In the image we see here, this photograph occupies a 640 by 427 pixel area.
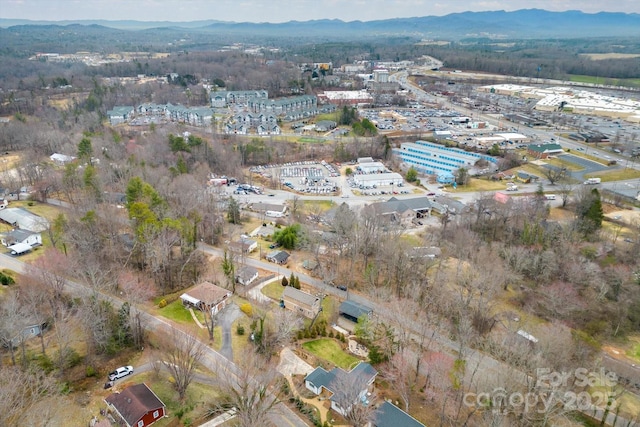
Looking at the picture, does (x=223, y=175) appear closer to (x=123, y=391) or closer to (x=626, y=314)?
(x=123, y=391)

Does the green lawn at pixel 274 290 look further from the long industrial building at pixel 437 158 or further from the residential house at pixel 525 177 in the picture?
the residential house at pixel 525 177

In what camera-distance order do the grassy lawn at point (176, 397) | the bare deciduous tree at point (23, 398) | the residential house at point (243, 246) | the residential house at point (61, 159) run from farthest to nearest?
1. the residential house at point (61, 159)
2. the residential house at point (243, 246)
3. the grassy lawn at point (176, 397)
4. the bare deciduous tree at point (23, 398)

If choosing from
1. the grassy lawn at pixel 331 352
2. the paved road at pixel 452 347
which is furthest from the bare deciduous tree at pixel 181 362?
the paved road at pixel 452 347

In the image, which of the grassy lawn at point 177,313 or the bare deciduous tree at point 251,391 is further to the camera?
the grassy lawn at point 177,313

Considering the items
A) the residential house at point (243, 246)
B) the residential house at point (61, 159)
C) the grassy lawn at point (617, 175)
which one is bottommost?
the grassy lawn at point (617, 175)

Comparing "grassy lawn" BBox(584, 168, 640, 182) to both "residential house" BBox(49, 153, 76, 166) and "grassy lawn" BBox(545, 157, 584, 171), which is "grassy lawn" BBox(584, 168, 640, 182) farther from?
"residential house" BBox(49, 153, 76, 166)

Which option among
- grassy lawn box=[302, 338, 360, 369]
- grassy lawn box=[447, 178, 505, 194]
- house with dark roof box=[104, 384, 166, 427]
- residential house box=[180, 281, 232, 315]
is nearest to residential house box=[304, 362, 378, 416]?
grassy lawn box=[302, 338, 360, 369]
